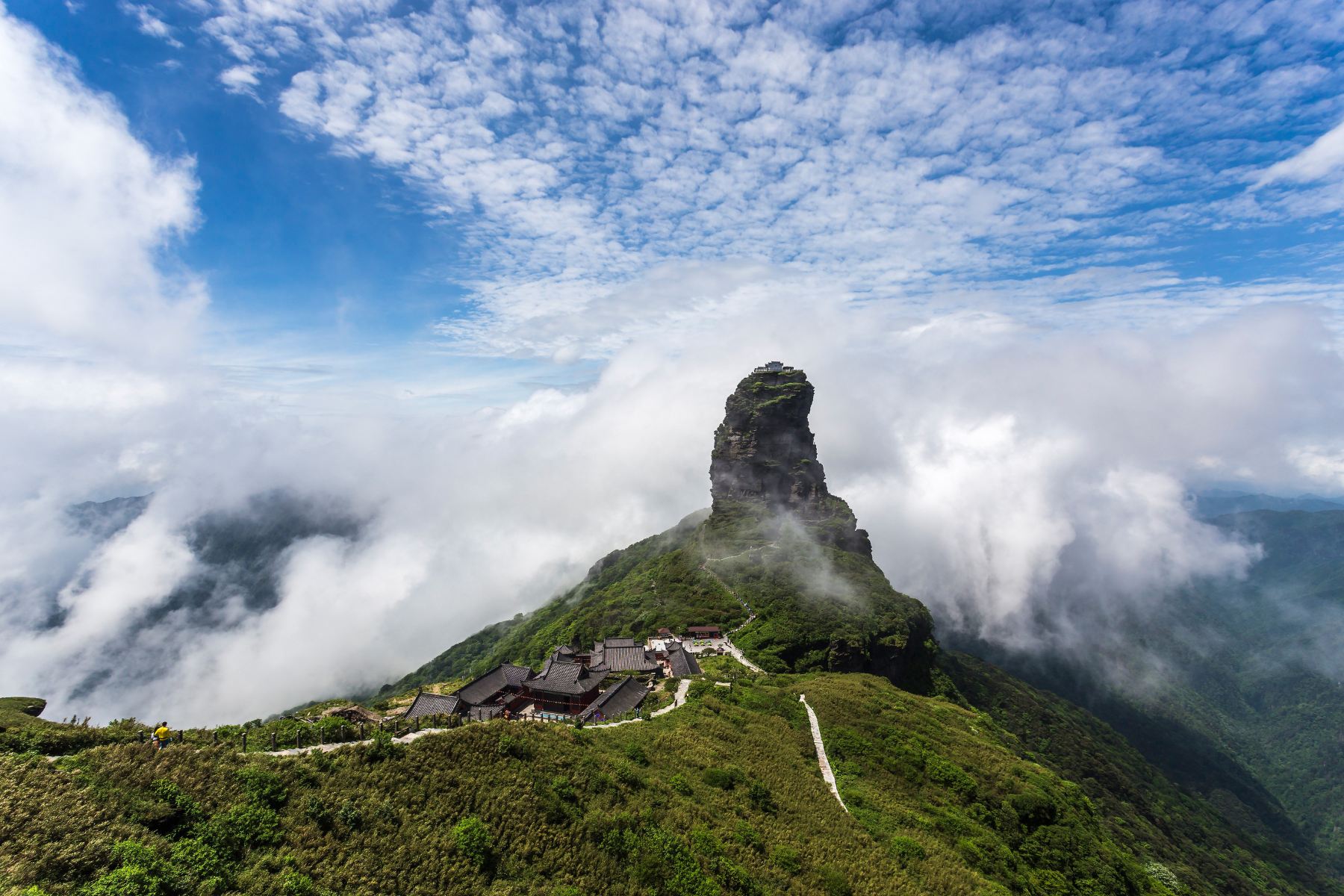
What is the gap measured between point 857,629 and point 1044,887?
52.0 m

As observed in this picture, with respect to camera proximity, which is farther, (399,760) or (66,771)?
(399,760)

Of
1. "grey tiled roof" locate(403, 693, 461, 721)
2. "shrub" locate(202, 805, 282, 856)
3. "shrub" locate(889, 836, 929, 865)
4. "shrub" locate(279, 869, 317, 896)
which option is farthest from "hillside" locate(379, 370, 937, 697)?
"shrub" locate(279, 869, 317, 896)

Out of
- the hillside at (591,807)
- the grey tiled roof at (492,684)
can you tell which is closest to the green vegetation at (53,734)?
the hillside at (591,807)

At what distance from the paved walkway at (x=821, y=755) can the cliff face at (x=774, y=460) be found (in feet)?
263

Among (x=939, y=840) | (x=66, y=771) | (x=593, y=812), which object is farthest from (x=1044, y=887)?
(x=66, y=771)

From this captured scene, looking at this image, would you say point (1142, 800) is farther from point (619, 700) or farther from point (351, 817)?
point (351, 817)

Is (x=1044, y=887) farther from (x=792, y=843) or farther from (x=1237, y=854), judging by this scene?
(x=1237, y=854)

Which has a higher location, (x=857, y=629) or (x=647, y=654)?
(x=647, y=654)

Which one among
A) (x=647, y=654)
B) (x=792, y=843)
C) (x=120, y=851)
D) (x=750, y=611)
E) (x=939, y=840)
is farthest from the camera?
(x=750, y=611)

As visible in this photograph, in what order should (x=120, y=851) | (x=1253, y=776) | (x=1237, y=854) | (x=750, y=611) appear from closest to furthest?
(x=120, y=851) → (x=750, y=611) → (x=1237, y=854) → (x=1253, y=776)

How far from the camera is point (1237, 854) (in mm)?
113875

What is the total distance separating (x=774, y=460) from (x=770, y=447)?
3430 mm

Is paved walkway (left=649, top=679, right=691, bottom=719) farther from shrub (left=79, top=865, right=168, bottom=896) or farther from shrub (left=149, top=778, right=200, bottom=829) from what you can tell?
shrub (left=79, top=865, right=168, bottom=896)

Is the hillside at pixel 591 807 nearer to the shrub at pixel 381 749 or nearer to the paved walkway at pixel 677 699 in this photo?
the shrub at pixel 381 749
